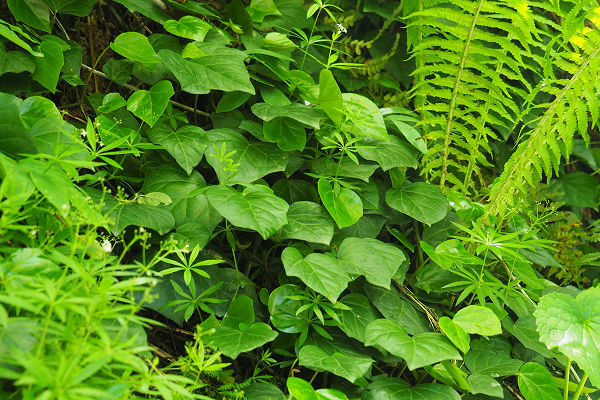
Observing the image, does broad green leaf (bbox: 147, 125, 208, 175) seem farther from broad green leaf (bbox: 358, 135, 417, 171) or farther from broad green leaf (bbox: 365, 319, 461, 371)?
broad green leaf (bbox: 365, 319, 461, 371)

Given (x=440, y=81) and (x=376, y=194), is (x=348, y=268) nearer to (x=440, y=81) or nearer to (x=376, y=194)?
(x=376, y=194)

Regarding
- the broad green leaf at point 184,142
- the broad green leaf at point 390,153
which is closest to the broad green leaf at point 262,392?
the broad green leaf at point 184,142

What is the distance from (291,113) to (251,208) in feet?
1.32

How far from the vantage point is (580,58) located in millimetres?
1532

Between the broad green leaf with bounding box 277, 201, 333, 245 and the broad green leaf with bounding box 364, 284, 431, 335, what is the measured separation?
0.22 metres

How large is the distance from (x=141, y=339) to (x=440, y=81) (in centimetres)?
126

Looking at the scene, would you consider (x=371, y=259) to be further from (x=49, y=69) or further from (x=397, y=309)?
(x=49, y=69)

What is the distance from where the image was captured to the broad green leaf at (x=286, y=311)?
120 centimetres

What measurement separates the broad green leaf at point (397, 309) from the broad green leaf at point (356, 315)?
0.03 metres

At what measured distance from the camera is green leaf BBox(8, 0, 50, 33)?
4.30ft

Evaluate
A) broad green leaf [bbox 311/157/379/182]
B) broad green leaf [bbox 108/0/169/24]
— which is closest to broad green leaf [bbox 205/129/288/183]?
broad green leaf [bbox 311/157/379/182]

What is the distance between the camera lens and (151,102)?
4.38ft

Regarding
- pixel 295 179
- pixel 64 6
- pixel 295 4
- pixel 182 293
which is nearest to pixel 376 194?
pixel 295 179

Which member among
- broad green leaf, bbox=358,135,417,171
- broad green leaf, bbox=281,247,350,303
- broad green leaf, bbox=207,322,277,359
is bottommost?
broad green leaf, bbox=207,322,277,359
